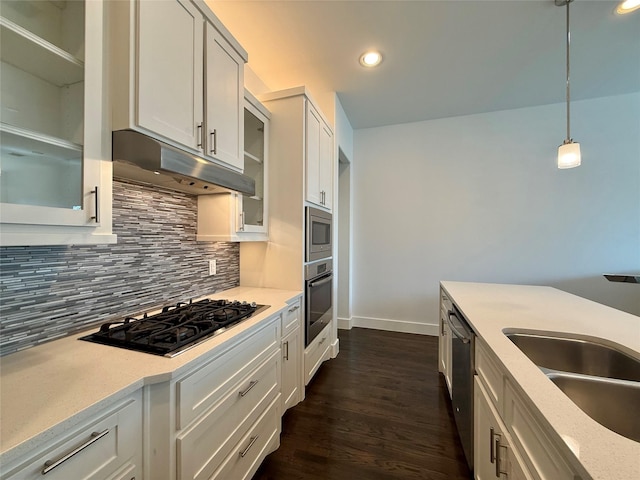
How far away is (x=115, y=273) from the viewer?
1.28 meters

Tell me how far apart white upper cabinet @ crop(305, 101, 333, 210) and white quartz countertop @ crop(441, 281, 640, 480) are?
1386mm

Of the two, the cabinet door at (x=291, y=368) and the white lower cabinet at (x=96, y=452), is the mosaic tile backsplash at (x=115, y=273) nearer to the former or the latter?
the white lower cabinet at (x=96, y=452)

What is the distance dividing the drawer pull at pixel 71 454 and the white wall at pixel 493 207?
3.34 m

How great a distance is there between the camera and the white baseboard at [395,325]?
3516 mm

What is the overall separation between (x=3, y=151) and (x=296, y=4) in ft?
5.99

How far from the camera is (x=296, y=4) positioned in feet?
5.74

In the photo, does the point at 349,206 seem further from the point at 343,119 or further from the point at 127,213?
the point at 127,213

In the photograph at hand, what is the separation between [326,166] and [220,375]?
2081 millimetres

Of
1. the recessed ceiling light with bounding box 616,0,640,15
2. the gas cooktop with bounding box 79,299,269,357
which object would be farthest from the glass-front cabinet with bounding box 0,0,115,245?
the recessed ceiling light with bounding box 616,0,640,15

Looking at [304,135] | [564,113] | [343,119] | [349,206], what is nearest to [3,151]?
[304,135]

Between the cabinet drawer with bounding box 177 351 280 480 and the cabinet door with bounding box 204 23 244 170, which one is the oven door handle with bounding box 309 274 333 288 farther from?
the cabinet door with bounding box 204 23 244 170

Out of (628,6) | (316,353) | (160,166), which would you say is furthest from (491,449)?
(628,6)

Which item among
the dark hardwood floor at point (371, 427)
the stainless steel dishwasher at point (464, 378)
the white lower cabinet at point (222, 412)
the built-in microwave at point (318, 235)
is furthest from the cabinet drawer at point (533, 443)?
the built-in microwave at point (318, 235)

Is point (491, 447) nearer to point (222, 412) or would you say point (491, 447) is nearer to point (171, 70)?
point (222, 412)
